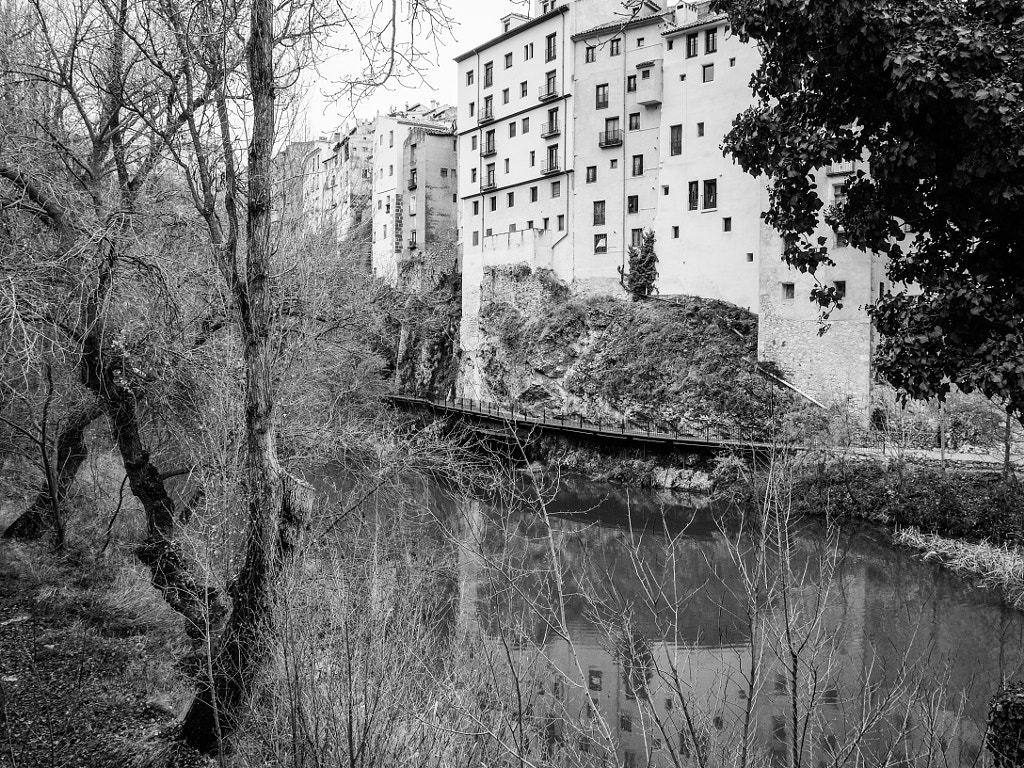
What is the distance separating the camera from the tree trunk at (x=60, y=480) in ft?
38.6

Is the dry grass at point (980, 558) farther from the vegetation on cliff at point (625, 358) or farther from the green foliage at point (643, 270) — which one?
the green foliage at point (643, 270)

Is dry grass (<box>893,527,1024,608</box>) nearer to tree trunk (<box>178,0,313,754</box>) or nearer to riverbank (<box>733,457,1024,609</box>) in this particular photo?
riverbank (<box>733,457,1024,609</box>)

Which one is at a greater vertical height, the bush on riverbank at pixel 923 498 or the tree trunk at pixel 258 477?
the tree trunk at pixel 258 477

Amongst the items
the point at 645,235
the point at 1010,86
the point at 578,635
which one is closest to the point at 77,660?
the point at 578,635

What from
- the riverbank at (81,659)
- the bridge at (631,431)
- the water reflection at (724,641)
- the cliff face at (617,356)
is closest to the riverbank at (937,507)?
the water reflection at (724,641)

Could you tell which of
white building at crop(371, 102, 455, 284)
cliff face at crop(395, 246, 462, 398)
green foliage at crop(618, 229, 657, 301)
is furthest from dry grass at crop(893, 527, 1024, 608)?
white building at crop(371, 102, 455, 284)

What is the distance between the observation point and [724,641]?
1402cm

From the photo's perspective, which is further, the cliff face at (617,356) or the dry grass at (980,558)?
the cliff face at (617,356)

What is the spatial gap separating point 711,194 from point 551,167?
10156mm

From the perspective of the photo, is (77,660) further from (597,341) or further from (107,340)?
(597,341)

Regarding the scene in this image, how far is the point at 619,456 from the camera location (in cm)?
3027

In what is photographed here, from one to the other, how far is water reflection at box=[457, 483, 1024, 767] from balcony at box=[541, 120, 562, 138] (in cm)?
2383

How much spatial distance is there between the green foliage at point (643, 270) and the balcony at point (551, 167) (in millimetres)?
6864

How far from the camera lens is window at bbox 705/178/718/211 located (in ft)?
108
